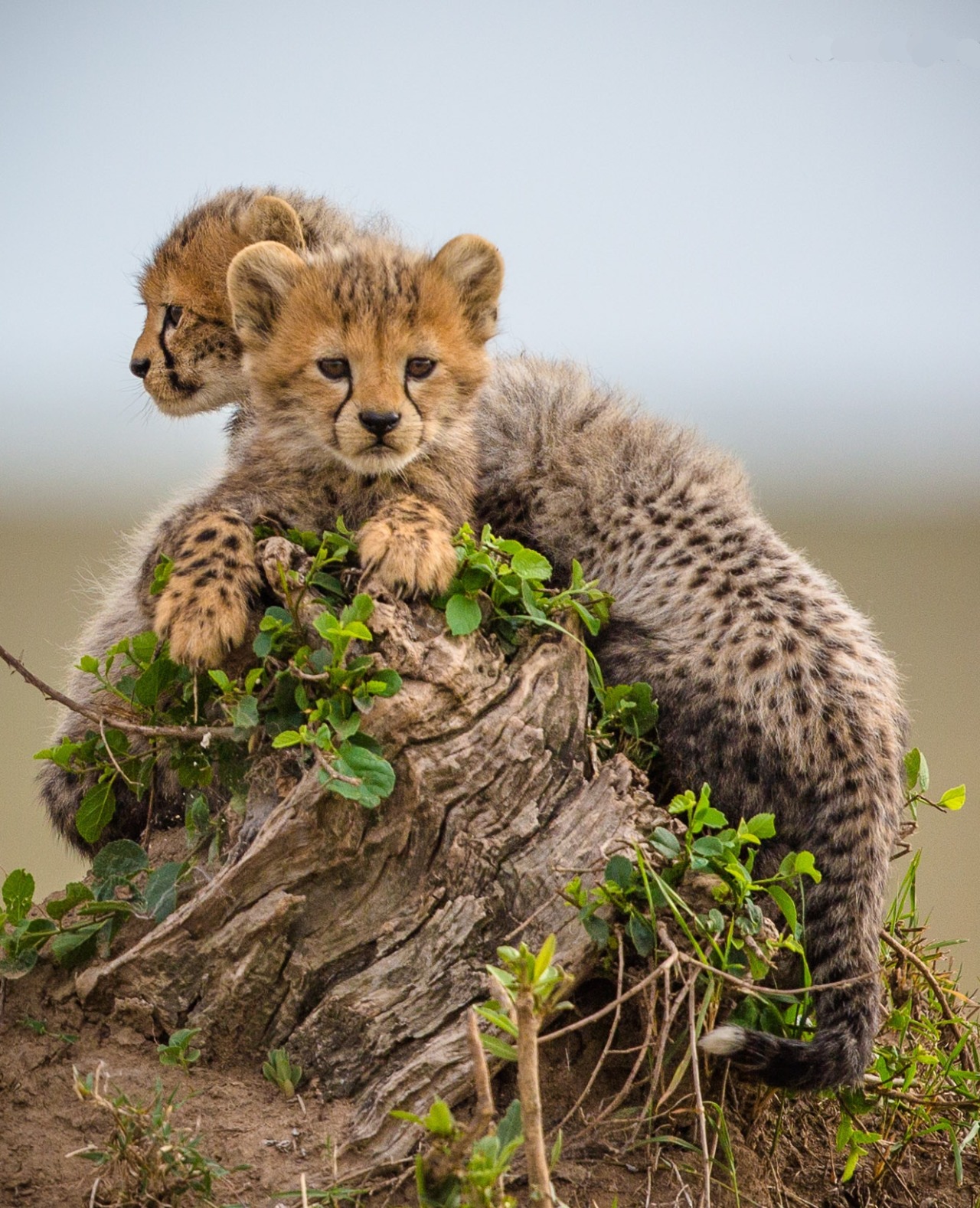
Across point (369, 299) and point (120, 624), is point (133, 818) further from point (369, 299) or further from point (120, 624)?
point (369, 299)

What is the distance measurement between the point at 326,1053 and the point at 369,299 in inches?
62.6

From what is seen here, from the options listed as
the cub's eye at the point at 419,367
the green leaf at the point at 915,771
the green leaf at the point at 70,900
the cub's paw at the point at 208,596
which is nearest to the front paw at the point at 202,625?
the cub's paw at the point at 208,596

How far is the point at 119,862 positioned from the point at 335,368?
116cm

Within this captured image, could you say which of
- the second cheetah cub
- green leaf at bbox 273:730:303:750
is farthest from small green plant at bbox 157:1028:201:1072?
the second cheetah cub

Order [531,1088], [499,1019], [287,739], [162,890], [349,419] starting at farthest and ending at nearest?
1. [349,419]
2. [162,890]
3. [287,739]
4. [499,1019]
5. [531,1088]

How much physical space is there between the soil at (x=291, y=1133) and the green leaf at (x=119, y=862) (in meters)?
0.23

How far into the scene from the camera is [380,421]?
8.95 ft

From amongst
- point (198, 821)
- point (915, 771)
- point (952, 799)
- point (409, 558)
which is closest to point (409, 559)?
point (409, 558)

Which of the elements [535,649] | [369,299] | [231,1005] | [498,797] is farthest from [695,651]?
[231,1005]

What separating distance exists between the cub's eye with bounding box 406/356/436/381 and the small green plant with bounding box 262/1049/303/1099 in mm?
1459

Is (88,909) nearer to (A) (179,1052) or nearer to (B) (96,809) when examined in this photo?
(B) (96,809)

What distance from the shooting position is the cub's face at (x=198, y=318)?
325cm

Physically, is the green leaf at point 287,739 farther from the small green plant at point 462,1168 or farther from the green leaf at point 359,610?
the small green plant at point 462,1168

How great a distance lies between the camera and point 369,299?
9.20ft
